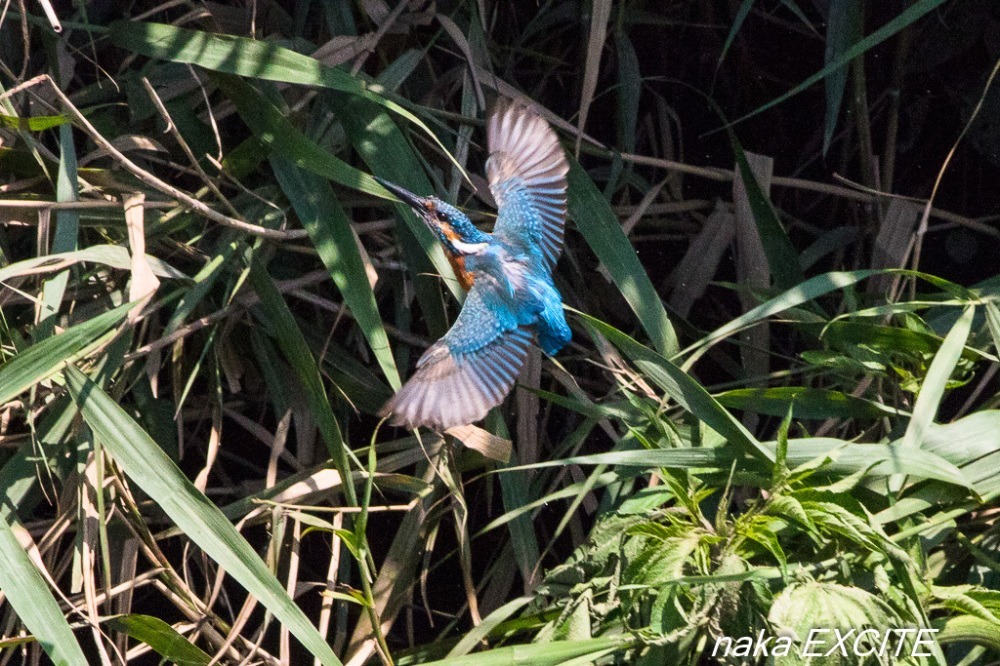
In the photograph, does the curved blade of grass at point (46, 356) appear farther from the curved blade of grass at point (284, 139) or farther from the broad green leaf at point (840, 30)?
the broad green leaf at point (840, 30)

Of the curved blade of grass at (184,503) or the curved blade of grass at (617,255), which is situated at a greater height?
the curved blade of grass at (617,255)

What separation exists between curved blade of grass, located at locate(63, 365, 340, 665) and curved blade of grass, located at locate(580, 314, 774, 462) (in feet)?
1.75

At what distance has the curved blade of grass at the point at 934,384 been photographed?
1.42 m

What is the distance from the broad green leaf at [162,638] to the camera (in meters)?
1.54

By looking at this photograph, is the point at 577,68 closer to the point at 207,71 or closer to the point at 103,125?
the point at 207,71

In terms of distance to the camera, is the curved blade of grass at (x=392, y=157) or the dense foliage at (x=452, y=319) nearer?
the dense foliage at (x=452, y=319)

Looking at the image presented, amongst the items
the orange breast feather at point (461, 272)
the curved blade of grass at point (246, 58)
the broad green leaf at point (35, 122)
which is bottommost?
the orange breast feather at point (461, 272)

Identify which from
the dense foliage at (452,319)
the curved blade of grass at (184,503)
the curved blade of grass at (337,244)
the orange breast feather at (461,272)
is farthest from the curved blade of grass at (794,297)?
the curved blade of grass at (184,503)

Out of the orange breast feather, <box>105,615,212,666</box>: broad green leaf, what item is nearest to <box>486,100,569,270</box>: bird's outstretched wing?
the orange breast feather

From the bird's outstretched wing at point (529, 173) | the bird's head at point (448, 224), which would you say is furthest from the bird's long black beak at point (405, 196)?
the bird's outstretched wing at point (529, 173)

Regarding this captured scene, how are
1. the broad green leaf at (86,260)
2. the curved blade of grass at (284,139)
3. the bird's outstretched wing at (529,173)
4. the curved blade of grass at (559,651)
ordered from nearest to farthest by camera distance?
the curved blade of grass at (559,651), the broad green leaf at (86,260), the curved blade of grass at (284,139), the bird's outstretched wing at (529,173)

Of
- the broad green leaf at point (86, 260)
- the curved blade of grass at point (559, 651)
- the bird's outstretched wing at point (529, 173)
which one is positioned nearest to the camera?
the curved blade of grass at point (559, 651)

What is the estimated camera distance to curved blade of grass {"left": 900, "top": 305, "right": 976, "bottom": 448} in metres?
1.42

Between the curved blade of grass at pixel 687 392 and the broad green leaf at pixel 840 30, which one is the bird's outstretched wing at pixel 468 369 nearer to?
the curved blade of grass at pixel 687 392
